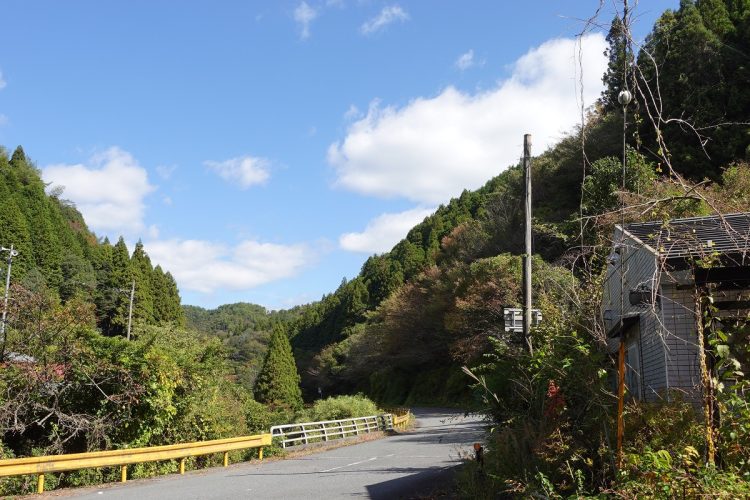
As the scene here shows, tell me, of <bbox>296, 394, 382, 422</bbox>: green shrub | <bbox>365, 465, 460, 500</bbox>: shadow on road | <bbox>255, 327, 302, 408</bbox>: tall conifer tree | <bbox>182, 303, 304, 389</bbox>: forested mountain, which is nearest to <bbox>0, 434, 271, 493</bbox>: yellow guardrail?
<bbox>365, 465, 460, 500</bbox>: shadow on road

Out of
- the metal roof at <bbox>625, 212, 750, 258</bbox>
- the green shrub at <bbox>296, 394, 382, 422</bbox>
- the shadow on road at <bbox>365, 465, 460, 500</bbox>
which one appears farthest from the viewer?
the green shrub at <bbox>296, 394, 382, 422</bbox>

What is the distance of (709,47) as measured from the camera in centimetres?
3466

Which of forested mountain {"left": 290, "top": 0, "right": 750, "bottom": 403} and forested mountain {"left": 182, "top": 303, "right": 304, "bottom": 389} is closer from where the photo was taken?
forested mountain {"left": 290, "top": 0, "right": 750, "bottom": 403}

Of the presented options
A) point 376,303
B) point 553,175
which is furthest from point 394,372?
point 553,175

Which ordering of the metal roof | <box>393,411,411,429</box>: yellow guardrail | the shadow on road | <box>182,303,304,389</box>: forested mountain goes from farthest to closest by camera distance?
<box>182,303,304,389</box>: forested mountain, <box>393,411,411,429</box>: yellow guardrail, the shadow on road, the metal roof

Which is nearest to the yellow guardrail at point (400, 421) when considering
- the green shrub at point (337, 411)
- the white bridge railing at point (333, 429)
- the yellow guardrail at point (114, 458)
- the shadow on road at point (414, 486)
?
the white bridge railing at point (333, 429)

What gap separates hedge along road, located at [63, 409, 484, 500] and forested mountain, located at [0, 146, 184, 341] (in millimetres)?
45487

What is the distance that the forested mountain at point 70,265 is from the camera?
2574 inches

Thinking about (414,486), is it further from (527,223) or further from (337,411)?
(337,411)

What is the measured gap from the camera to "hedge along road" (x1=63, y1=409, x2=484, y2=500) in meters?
12.2

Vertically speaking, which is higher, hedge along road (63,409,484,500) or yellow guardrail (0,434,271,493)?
yellow guardrail (0,434,271,493)

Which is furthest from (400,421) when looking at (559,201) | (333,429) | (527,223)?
Result: (527,223)

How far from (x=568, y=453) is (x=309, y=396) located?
78871 mm

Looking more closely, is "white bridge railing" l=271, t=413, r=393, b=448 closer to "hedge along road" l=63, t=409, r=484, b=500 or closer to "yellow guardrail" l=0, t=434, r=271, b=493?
"hedge along road" l=63, t=409, r=484, b=500
